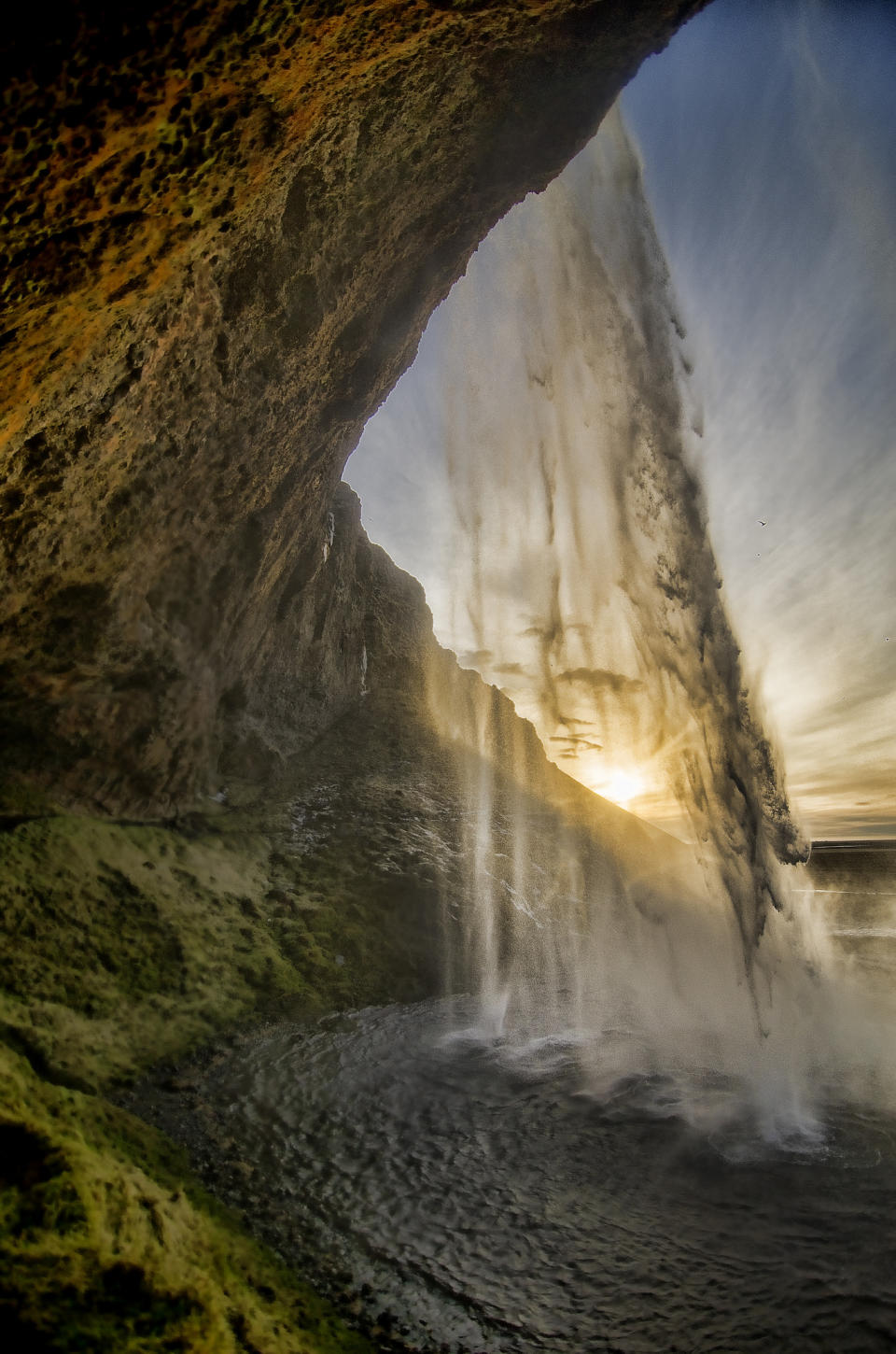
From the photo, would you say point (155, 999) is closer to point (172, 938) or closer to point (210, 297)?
point (172, 938)

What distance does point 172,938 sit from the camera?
11.0m

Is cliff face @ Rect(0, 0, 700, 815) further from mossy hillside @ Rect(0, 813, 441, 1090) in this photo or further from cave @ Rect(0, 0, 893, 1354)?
mossy hillside @ Rect(0, 813, 441, 1090)

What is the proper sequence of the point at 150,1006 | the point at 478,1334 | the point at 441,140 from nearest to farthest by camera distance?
the point at 478,1334, the point at 150,1006, the point at 441,140

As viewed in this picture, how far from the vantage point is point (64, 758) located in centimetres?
1155

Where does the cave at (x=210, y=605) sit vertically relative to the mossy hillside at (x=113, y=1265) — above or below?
above

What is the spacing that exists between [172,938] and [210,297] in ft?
35.1

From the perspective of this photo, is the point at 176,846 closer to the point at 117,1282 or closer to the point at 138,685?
the point at 138,685

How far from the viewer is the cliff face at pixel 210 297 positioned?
4098 millimetres

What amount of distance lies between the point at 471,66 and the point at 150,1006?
50.1ft

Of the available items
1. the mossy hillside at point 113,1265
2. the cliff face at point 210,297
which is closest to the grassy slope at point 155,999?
the mossy hillside at point 113,1265

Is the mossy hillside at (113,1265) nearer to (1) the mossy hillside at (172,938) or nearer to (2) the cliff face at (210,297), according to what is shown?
(1) the mossy hillside at (172,938)

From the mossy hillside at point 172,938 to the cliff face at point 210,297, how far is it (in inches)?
65.1

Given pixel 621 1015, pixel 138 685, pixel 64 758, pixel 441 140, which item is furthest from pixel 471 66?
pixel 621 1015

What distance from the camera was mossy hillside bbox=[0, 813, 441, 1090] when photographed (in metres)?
8.12
